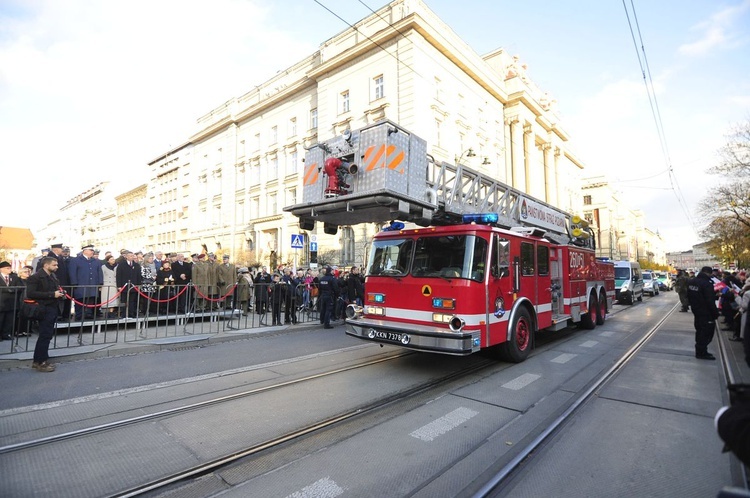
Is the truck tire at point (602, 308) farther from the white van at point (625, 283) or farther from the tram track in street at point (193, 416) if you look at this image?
the white van at point (625, 283)

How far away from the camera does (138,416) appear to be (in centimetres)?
447

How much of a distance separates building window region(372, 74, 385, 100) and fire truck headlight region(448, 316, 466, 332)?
27.9m

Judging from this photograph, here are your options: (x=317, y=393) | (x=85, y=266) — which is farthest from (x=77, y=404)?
(x=85, y=266)

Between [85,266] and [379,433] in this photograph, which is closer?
[379,433]

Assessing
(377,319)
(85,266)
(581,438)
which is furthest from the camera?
(85,266)

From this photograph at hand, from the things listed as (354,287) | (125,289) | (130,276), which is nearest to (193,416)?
(125,289)

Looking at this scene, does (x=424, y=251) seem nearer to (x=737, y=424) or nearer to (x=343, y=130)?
(x=737, y=424)

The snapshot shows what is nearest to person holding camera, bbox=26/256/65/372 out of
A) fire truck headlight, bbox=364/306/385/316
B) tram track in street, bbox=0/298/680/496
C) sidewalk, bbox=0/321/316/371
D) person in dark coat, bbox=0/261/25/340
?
sidewalk, bbox=0/321/316/371

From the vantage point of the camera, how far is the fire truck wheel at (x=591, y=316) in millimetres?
11156

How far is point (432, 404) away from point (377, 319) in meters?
2.24

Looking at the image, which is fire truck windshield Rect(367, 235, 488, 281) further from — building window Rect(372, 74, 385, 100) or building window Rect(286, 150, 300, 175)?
building window Rect(286, 150, 300, 175)

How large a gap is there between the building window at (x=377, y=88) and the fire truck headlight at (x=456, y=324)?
27865 millimetres

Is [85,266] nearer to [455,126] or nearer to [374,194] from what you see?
[374,194]

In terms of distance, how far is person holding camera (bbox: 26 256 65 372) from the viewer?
6.24 metres
